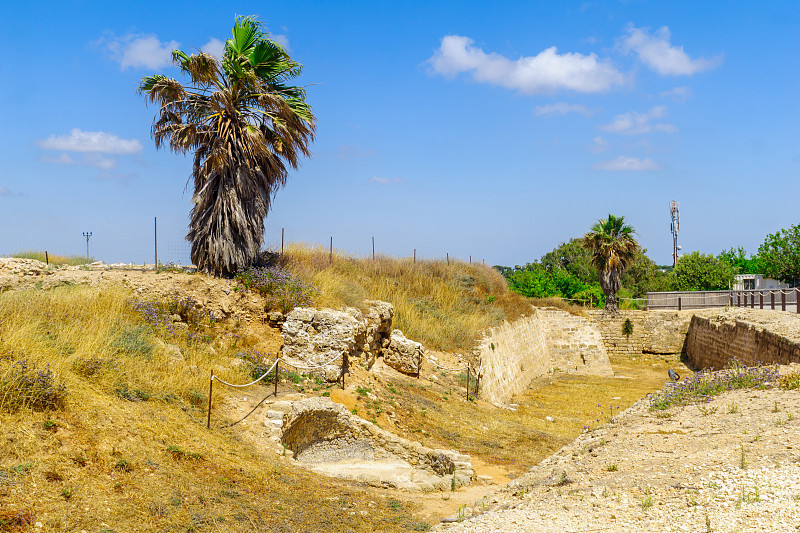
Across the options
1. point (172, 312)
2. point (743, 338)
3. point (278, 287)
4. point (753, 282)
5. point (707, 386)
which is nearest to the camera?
point (707, 386)

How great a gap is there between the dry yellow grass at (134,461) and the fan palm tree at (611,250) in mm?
26686

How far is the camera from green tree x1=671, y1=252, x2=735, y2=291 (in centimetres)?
4550

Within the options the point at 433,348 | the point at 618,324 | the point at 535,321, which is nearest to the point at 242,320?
the point at 433,348

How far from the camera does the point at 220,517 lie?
5.79m

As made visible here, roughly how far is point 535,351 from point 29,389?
2316 centimetres

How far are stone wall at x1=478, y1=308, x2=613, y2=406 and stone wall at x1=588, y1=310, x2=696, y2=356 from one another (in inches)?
54.4

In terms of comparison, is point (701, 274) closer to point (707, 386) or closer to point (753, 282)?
point (753, 282)

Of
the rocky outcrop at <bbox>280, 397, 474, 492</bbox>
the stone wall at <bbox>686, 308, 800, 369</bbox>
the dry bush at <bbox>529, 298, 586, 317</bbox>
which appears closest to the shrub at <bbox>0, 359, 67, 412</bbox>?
the rocky outcrop at <bbox>280, 397, 474, 492</bbox>

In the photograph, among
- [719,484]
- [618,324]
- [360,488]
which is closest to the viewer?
[719,484]

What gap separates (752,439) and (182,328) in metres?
10.3

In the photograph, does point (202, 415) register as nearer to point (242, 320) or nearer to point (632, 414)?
point (242, 320)

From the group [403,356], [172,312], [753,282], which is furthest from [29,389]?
[753,282]

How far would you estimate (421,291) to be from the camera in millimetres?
22797

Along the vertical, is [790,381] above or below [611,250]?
below
